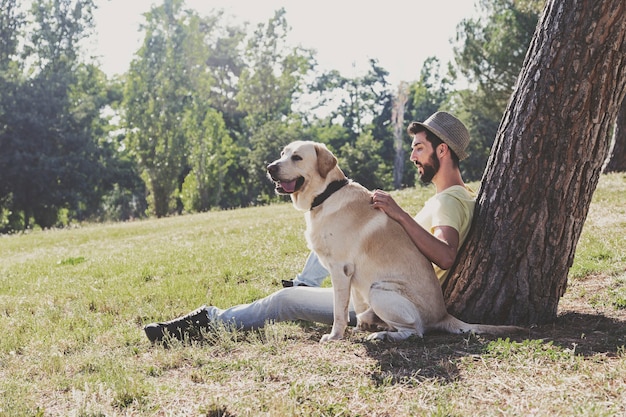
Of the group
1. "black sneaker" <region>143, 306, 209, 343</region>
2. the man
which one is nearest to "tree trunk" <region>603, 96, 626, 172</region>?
the man

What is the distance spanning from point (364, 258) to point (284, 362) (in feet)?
3.87

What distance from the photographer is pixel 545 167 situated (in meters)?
4.45

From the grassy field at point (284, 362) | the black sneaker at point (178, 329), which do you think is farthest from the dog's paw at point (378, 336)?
the black sneaker at point (178, 329)

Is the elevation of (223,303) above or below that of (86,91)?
below

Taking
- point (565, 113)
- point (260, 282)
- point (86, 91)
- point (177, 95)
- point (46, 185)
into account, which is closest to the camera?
point (565, 113)

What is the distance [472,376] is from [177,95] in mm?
36934

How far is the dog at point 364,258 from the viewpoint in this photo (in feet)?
15.5

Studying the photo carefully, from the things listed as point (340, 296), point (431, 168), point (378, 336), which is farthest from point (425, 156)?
point (378, 336)

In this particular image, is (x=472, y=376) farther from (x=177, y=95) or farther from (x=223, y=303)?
(x=177, y=95)

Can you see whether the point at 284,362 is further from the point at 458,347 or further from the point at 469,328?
the point at 469,328

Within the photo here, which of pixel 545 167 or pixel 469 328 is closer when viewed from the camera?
pixel 545 167

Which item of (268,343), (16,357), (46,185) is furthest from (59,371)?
(46,185)

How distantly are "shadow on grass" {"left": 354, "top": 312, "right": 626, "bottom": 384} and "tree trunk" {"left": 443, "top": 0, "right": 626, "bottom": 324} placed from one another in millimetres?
346

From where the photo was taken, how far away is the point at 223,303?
6840mm
